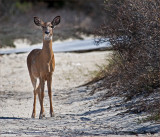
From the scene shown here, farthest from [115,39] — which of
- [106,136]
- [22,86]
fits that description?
[22,86]

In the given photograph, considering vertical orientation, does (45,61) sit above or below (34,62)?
above

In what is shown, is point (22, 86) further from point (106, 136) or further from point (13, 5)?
point (13, 5)

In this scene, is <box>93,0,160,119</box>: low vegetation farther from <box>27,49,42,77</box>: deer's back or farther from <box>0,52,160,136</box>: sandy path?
<box>27,49,42,77</box>: deer's back

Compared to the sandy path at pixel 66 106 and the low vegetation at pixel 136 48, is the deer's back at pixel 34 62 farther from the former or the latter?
the low vegetation at pixel 136 48

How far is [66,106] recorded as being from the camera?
14.3m

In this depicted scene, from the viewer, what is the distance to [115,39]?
13.0 metres

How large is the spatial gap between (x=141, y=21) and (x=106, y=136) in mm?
3452

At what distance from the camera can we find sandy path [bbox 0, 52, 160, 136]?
10.1 meters

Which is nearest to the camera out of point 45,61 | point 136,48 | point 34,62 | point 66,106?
A: point 136,48

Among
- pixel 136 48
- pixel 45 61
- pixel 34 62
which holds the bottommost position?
pixel 34 62

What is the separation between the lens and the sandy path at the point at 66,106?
1010 cm

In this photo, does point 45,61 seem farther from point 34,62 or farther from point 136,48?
point 136,48

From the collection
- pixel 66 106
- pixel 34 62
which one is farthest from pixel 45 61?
pixel 66 106

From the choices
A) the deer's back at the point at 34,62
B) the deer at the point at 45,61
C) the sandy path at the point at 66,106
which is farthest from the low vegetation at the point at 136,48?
the deer's back at the point at 34,62
